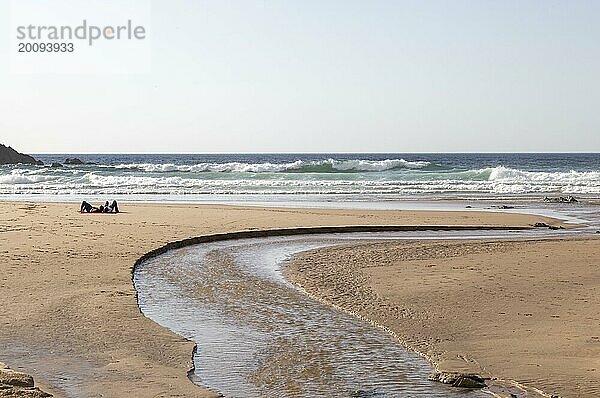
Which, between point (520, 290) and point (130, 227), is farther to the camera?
point (130, 227)

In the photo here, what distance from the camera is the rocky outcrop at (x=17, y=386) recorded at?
506cm

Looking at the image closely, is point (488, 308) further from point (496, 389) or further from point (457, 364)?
point (496, 389)

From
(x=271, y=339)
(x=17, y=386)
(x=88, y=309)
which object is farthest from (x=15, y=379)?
(x=88, y=309)

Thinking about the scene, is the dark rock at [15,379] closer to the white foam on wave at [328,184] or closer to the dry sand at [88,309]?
the dry sand at [88,309]

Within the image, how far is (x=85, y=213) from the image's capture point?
21.5m

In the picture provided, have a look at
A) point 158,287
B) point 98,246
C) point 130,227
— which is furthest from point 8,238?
point 158,287

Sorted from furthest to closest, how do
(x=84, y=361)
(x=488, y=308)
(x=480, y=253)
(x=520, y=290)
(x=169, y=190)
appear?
(x=169, y=190)
(x=480, y=253)
(x=520, y=290)
(x=488, y=308)
(x=84, y=361)

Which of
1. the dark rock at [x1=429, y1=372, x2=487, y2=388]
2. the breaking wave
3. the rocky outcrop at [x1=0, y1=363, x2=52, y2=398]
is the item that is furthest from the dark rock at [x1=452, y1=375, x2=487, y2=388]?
the breaking wave

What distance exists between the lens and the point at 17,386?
5.26 m

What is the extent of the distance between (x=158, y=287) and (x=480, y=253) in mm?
6196

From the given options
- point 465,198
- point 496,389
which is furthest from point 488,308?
point 465,198

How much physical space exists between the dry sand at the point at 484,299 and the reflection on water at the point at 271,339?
0.38 metres

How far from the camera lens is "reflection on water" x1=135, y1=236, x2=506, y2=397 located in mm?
5930

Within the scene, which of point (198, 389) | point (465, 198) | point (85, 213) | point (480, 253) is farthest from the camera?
point (465, 198)
